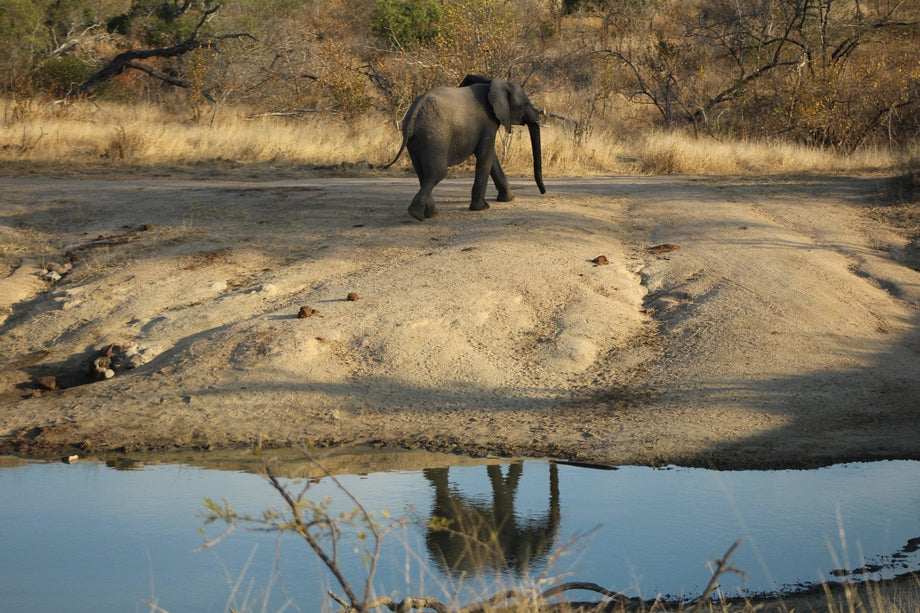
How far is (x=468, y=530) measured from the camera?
187 inches

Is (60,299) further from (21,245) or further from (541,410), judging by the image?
(541,410)

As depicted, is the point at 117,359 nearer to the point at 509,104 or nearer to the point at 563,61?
the point at 509,104

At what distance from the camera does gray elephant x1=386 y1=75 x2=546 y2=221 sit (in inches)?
402

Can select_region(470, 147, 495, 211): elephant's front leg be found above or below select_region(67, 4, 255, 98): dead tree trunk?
below

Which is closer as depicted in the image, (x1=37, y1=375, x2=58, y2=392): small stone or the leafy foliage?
(x1=37, y1=375, x2=58, y2=392): small stone

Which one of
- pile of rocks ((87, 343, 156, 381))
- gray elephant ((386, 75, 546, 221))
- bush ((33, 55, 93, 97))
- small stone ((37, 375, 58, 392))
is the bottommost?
small stone ((37, 375, 58, 392))

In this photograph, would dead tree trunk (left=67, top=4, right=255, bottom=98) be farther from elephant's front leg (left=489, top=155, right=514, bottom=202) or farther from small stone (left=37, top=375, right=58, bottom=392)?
small stone (left=37, top=375, right=58, bottom=392)

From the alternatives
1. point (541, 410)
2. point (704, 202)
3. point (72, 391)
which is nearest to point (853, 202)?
point (704, 202)

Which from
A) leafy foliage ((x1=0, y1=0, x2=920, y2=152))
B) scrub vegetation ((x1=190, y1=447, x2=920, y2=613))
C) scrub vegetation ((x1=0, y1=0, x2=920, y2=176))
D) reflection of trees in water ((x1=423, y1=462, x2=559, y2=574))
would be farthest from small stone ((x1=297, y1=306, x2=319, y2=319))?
leafy foliage ((x1=0, y1=0, x2=920, y2=152))

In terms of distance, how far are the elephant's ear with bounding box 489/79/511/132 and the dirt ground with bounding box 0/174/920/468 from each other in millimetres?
980

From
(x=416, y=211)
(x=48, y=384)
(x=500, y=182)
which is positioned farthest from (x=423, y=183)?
(x=48, y=384)

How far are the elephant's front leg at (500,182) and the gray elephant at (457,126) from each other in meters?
0.13

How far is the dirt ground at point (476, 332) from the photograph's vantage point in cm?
619

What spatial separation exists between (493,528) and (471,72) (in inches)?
602
